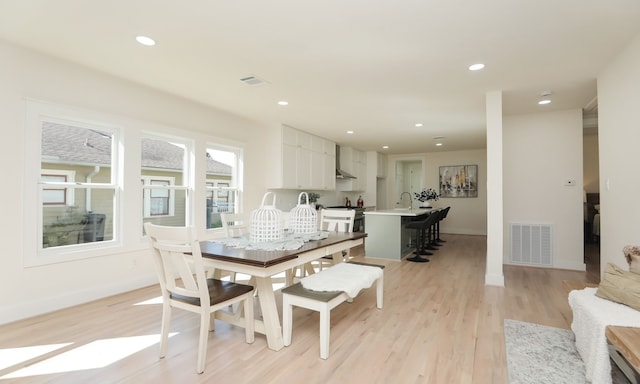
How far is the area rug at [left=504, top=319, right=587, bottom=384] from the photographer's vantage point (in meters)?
1.95

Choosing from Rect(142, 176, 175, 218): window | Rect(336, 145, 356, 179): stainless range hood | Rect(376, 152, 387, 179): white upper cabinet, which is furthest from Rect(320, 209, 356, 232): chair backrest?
Rect(376, 152, 387, 179): white upper cabinet

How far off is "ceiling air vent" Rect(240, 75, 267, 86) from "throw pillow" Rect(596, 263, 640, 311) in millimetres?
3568

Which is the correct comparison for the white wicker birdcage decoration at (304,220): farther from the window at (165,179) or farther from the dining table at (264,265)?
the window at (165,179)

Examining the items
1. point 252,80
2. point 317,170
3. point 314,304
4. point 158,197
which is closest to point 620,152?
point 314,304

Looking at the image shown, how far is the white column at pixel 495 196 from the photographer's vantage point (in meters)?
3.92

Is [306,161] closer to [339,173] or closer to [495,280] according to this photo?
[339,173]

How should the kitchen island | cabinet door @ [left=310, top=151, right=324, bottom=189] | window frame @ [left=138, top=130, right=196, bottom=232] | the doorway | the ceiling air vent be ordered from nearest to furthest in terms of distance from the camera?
the ceiling air vent
window frame @ [left=138, top=130, right=196, bottom=232]
the kitchen island
cabinet door @ [left=310, top=151, right=324, bottom=189]
the doorway

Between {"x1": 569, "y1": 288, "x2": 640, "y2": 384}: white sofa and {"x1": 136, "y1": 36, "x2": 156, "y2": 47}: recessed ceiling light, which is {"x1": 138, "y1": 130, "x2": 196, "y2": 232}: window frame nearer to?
{"x1": 136, "y1": 36, "x2": 156, "y2": 47}: recessed ceiling light

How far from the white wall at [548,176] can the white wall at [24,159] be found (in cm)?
523

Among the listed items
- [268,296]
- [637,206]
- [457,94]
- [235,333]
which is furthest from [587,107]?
[235,333]

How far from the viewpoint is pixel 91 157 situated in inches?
138

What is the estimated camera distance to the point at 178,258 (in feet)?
6.82

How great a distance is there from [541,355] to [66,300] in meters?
4.27

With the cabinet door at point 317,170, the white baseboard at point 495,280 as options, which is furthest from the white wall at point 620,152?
the cabinet door at point 317,170
